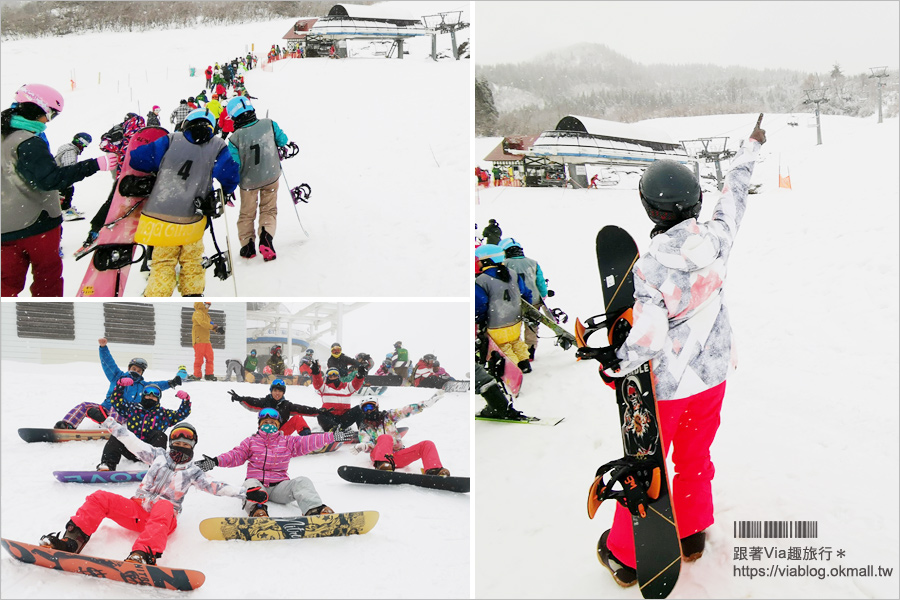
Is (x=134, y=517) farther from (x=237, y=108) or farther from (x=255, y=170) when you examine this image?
(x=237, y=108)

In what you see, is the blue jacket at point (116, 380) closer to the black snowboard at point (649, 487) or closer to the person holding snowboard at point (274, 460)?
the person holding snowboard at point (274, 460)

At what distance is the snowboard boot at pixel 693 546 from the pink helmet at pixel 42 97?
3.44m

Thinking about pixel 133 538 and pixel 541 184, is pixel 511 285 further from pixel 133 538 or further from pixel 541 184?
pixel 133 538

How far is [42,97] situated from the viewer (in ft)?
9.24

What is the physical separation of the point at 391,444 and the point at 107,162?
2436mm

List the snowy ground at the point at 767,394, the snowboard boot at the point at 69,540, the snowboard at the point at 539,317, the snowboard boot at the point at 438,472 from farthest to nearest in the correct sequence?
the snowboard at the point at 539,317 < the snowboard boot at the point at 438,472 < the snowboard boot at the point at 69,540 < the snowy ground at the point at 767,394

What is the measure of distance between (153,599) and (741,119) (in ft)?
18.2

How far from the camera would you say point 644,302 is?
191 cm

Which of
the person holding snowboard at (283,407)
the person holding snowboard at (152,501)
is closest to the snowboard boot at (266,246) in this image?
the person holding snowboard at (283,407)

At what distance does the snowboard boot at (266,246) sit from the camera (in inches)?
153

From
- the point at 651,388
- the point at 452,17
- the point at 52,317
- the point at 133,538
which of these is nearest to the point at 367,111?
the point at 452,17

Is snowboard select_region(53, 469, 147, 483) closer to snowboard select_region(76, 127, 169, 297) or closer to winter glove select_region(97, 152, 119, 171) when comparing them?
snowboard select_region(76, 127, 169, 297)

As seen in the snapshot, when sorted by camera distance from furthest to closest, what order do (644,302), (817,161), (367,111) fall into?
(817,161) → (367,111) → (644,302)

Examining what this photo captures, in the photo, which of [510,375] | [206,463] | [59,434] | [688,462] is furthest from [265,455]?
[688,462]
